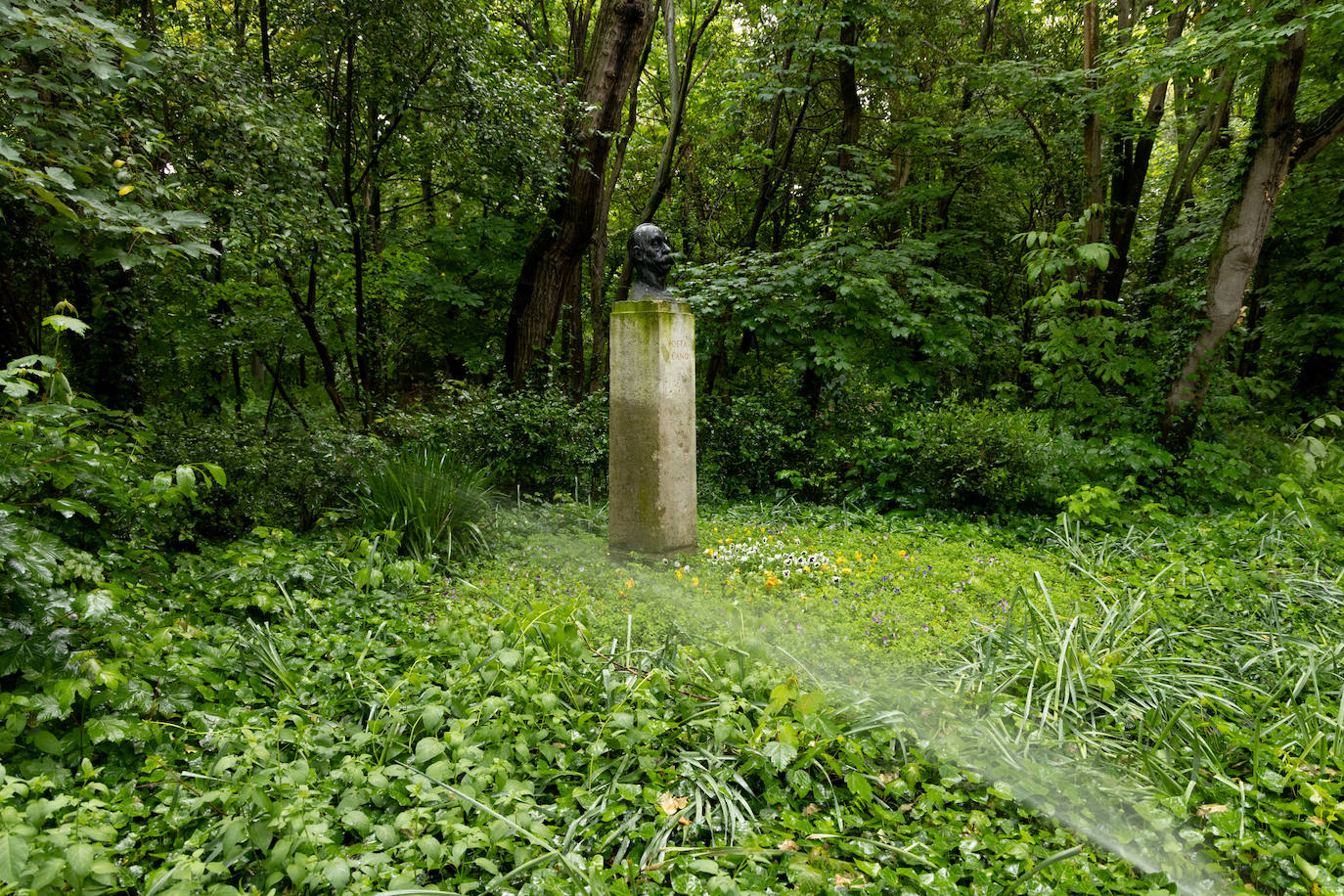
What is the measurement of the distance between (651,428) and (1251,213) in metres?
6.08

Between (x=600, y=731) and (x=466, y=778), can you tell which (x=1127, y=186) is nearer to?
(x=600, y=731)

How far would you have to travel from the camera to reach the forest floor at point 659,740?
1812mm

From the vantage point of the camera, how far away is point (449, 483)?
472cm

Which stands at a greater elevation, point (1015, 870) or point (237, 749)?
point (237, 749)

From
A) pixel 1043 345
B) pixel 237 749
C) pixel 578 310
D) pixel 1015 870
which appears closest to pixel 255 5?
pixel 578 310

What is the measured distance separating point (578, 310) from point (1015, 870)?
768 centimetres

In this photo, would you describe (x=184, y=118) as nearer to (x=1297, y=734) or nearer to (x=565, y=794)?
(x=565, y=794)

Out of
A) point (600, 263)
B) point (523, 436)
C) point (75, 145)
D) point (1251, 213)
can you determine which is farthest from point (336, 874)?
point (600, 263)

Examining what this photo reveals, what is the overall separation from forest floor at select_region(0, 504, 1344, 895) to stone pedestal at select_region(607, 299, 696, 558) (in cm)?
95

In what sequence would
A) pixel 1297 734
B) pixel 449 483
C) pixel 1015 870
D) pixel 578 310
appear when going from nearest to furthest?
pixel 1015 870
pixel 1297 734
pixel 449 483
pixel 578 310

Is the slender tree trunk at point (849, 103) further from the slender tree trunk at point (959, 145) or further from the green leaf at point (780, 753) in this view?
the green leaf at point (780, 753)

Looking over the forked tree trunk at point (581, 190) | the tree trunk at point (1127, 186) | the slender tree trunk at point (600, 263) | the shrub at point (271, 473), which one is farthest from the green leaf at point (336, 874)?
the tree trunk at point (1127, 186)

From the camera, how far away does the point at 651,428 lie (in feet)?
14.9

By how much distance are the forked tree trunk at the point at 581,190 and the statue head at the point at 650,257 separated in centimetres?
311
